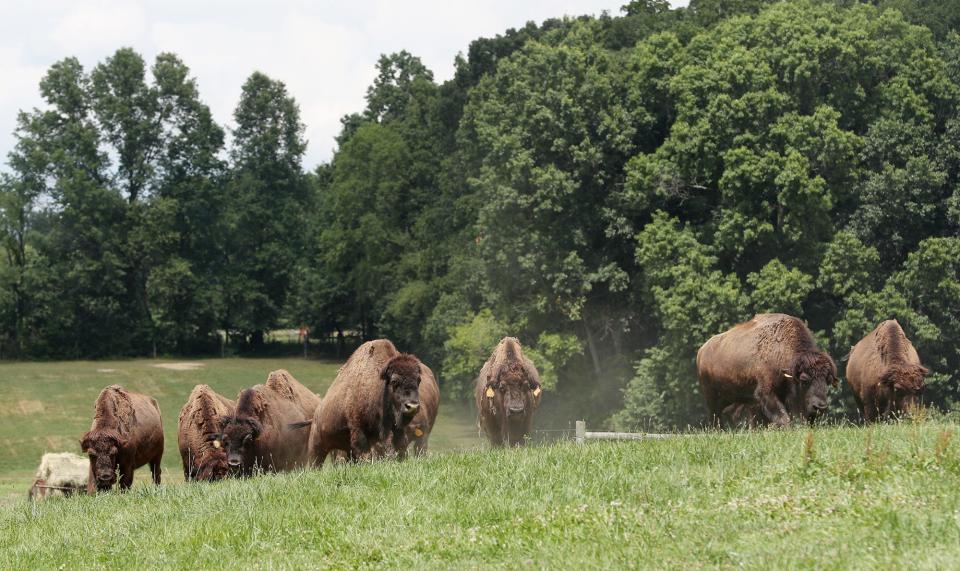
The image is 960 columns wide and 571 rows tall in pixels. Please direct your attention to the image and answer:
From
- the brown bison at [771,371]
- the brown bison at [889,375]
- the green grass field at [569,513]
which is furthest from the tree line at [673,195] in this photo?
the green grass field at [569,513]

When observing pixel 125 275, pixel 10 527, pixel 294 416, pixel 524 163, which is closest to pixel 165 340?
pixel 125 275

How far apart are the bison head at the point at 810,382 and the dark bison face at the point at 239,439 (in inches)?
374

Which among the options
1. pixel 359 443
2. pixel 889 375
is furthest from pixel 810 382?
pixel 359 443

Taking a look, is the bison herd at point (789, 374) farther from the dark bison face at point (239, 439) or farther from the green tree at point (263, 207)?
the green tree at point (263, 207)

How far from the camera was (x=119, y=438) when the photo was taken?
19656 millimetres

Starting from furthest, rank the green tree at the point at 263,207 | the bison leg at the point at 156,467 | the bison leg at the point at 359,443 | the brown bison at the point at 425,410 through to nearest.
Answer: the green tree at the point at 263,207
the bison leg at the point at 156,467
the brown bison at the point at 425,410
the bison leg at the point at 359,443

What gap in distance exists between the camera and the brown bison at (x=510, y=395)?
836 inches

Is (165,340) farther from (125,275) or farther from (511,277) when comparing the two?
(511,277)

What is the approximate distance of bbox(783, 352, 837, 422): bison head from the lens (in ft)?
61.8

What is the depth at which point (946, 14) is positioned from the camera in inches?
1774

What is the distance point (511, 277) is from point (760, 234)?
12936 millimetres

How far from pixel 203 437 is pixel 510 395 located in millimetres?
5924

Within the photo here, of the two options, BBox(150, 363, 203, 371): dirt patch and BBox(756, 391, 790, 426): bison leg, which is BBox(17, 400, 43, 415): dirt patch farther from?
BBox(756, 391, 790, 426): bison leg

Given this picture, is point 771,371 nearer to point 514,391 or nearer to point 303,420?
point 514,391
